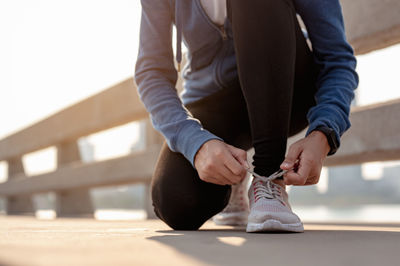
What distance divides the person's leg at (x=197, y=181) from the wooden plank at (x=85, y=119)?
5.74ft

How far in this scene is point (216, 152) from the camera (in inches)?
36.4

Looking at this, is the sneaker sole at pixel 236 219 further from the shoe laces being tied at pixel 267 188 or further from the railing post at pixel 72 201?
the railing post at pixel 72 201

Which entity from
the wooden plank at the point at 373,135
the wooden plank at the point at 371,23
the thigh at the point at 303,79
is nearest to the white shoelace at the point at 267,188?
the thigh at the point at 303,79

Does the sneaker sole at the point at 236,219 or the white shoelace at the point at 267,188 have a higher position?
the white shoelace at the point at 267,188

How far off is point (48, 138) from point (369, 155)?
3.67m

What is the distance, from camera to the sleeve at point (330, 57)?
1.01 m

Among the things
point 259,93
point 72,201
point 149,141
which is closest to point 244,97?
point 259,93

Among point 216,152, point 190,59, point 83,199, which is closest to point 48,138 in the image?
point 83,199

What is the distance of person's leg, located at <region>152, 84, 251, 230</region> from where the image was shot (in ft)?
3.65

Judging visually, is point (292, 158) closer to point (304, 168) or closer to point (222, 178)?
point (304, 168)

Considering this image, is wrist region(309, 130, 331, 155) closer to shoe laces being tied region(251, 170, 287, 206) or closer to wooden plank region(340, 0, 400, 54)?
shoe laces being tied region(251, 170, 287, 206)

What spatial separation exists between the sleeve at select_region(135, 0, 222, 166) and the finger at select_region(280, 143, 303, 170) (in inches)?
9.8

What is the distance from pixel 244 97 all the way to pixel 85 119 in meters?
2.92

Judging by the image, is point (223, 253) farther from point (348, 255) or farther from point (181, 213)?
point (181, 213)
